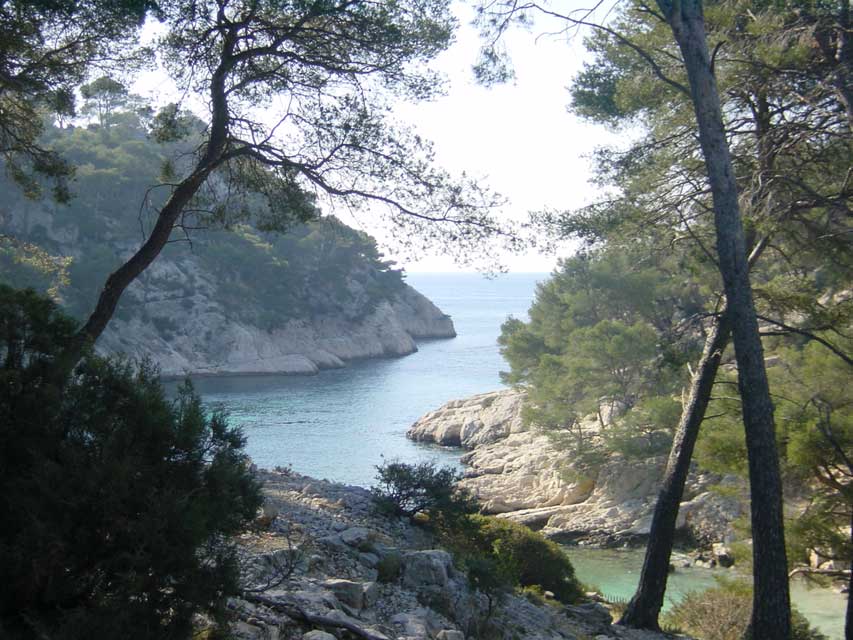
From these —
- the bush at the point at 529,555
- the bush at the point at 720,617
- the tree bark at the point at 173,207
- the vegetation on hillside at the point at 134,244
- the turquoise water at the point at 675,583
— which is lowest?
the turquoise water at the point at 675,583

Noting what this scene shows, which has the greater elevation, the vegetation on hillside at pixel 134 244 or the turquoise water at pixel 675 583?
the vegetation on hillside at pixel 134 244

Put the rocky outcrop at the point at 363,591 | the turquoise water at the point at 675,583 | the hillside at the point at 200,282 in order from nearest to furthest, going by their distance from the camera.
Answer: the rocky outcrop at the point at 363,591 → the turquoise water at the point at 675,583 → the hillside at the point at 200,282

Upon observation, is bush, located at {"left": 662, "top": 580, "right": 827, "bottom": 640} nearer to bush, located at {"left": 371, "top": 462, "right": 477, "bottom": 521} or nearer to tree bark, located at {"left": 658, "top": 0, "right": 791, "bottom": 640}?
tree bark, located at {"left": 658, "top": 0, "right": 791, "bottom": 640}

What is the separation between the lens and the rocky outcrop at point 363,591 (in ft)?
14.8

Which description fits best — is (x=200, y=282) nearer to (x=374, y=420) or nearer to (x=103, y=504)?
(x=374, y=420)

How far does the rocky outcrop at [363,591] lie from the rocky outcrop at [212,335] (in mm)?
33558

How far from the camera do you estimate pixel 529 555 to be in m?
8.94

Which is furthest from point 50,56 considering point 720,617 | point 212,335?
point 212,335

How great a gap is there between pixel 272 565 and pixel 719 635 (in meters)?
5.54

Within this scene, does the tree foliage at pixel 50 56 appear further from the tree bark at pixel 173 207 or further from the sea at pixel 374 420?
the sea at pixel 374 420

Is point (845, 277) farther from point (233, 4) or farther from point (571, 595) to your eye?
point (233, 4)

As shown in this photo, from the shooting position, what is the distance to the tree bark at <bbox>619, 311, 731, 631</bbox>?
26.5 feet

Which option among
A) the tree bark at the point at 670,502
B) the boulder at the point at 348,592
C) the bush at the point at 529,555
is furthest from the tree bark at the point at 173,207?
the tree bark at the point at 670,502

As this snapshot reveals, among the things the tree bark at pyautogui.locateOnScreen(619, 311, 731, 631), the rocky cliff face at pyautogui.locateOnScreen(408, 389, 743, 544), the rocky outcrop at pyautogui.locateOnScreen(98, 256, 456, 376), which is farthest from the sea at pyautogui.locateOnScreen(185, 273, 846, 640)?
the tree bark at pyautogui.locateOnScreen(619, 311, 731, 631)
